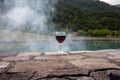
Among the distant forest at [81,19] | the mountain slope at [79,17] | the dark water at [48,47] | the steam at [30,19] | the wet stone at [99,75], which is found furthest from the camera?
the steam at [30,19]

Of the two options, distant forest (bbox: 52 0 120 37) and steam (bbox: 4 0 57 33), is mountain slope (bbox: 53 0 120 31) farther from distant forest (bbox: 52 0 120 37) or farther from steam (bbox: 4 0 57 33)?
steam (bbox: 4 0 57 33)

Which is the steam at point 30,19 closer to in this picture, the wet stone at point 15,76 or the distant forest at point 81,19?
the distant forest at point 81,19

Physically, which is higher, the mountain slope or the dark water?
the mountain slope

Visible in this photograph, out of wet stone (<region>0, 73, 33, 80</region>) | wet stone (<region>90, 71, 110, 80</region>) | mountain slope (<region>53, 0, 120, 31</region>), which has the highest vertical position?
mountain slope (<region>53, 0, 120, 31</region>)

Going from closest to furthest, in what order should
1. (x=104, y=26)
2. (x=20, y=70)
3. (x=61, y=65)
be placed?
(x=20, y=70)
(x=61, y=65)
(x=104, y=26)

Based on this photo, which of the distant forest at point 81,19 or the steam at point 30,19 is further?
the steam at point 30,19

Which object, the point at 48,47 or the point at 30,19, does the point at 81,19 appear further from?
the point at 48,47

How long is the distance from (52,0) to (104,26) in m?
16.8

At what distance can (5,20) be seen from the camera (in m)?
33.3

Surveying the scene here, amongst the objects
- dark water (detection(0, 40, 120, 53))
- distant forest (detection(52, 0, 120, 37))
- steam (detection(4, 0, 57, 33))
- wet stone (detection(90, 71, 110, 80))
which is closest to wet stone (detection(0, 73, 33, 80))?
wet stone (detection(90, 71, 110, 80))

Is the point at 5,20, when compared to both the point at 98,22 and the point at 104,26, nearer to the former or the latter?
the point at 98,22

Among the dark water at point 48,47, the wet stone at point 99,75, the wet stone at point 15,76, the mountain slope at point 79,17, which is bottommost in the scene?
the dark water at point 48,47

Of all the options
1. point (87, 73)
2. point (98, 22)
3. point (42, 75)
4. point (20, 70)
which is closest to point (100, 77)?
point (87, 73)

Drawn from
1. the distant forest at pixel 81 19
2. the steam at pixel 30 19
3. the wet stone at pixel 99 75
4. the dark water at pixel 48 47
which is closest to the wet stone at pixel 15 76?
the wet stone at pixel 99 75
